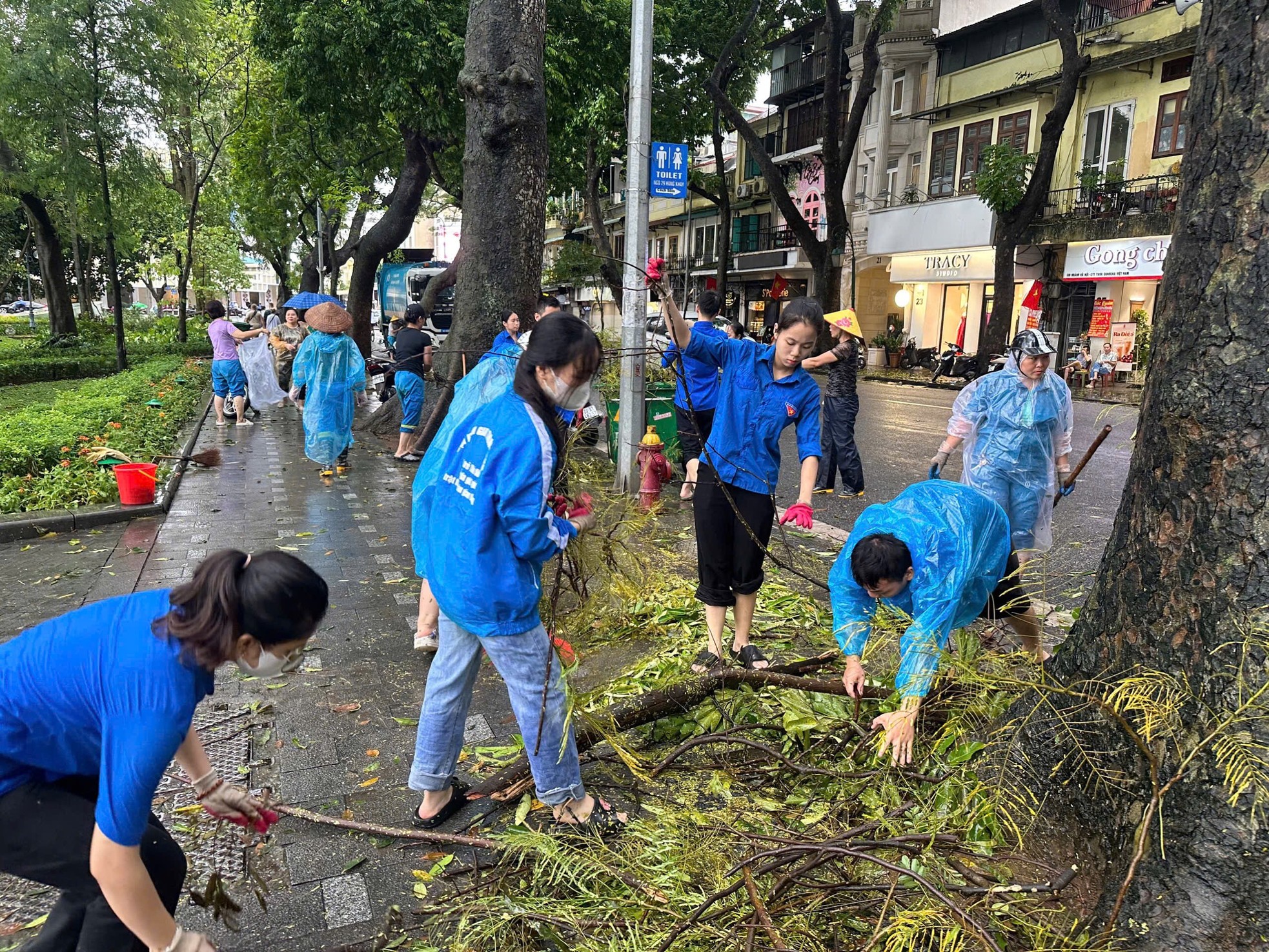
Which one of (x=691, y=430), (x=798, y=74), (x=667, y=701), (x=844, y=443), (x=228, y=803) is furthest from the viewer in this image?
(x=798, y=74)

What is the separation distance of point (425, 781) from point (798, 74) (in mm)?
36399

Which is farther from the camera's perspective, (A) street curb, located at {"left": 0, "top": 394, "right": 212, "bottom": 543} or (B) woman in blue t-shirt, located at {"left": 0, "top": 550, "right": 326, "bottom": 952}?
(A) street curb, located at {"left": 0, "top": 394, "right": 212, "bottom": 543}

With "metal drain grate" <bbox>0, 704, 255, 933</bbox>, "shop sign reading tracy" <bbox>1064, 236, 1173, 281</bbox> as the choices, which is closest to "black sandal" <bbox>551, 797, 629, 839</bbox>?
"metal drain grate" <bbox>0, 704, 255, 933</bbox>

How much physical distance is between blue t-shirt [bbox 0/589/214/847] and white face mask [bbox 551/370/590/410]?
121cm

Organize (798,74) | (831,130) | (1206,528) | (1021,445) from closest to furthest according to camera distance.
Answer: (1206,528), (1021,445), (831,130), (798,74)

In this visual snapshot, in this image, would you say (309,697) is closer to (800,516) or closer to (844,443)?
(800,516)

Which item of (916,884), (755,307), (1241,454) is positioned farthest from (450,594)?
(755,307)

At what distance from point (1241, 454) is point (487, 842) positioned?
2.21 meters

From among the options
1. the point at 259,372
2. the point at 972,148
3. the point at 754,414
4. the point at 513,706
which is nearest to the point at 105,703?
the point at 513,706

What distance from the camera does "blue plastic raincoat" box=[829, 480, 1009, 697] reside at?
2693 millimetres

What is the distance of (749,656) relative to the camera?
3840 mm

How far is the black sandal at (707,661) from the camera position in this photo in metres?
3.79

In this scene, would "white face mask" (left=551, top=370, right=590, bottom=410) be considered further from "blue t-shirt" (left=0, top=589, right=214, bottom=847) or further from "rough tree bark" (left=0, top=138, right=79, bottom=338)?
"rough tree bark" (left=0, top=138, right=79, bottom=338)

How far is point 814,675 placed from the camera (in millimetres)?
3510
